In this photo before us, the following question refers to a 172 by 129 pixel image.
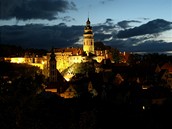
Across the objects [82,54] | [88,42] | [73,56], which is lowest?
[73,56]

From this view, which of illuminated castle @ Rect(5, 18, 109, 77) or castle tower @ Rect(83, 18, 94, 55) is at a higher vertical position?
castle tower @ Rect(83, 18, 94, 55)

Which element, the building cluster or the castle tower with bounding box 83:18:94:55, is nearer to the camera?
the building cluster

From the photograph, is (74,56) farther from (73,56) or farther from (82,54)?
(82,54)

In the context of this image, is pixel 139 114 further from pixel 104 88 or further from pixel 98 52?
pixel 98 52

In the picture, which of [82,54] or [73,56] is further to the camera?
[73,56]

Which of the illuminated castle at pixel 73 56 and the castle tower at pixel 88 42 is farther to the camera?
the castle tower at pixel 88 42

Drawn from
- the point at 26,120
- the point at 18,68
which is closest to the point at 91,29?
the point at 18,68

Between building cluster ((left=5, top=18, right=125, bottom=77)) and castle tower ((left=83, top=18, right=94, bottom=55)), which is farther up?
castle tower ((left=83, top=18, right=94, bottom=55))

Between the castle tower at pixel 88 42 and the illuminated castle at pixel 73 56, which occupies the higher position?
the castle tower at pixel 88 42

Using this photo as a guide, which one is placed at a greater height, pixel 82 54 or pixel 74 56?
pixel 82 54

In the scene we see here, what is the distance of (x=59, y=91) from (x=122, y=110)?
598 inches

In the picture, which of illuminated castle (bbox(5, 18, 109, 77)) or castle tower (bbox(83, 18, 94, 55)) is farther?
castle tower (bbox(83, 18, 94, 55))

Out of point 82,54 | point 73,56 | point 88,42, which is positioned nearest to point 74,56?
point 73,56

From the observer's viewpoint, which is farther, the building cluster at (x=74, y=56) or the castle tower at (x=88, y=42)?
the castle tower at (x=88, y=42)
